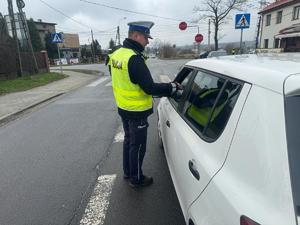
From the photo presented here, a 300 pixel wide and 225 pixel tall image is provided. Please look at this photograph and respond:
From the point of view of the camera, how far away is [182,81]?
3.42 m

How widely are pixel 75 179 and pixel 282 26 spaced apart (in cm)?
3552

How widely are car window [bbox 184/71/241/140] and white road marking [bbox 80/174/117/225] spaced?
1443 mm

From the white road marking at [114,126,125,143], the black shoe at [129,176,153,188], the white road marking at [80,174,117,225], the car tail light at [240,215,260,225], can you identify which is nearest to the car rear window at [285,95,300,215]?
the car tail light at [240,215,260,225]

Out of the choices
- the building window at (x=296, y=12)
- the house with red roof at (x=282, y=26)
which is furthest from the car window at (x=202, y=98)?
the building window at (x=296, y=12)

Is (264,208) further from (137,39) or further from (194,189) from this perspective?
(137,39)

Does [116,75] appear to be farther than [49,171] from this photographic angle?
No

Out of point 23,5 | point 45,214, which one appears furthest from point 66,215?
point 23,5

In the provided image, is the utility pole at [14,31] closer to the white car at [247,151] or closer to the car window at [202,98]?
the car window at [202,98]

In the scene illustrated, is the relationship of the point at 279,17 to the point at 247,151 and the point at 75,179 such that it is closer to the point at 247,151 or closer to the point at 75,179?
the point at 75,179

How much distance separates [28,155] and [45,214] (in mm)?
2059

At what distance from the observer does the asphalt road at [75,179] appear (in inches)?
119

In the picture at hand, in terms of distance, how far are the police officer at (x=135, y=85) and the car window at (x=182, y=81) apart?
0.08m

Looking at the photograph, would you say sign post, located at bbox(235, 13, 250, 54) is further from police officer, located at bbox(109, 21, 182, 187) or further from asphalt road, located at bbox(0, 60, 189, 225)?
police officer, located at bbox(109, 21, 182, 187)

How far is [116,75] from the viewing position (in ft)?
10.4
